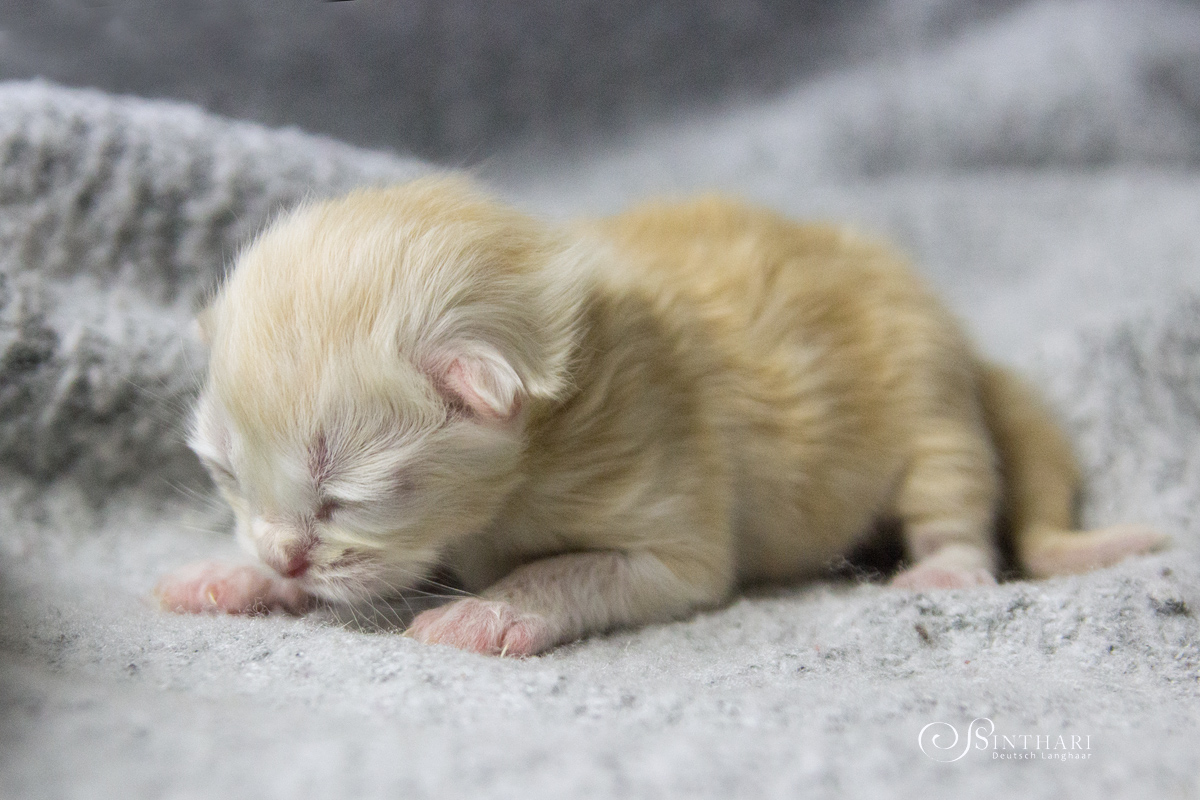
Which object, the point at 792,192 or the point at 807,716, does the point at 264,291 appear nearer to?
the point at 807,716

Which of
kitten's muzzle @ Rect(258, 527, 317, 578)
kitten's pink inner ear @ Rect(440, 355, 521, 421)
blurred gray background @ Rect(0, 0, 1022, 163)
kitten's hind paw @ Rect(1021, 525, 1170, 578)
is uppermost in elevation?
blurred gray background @ Rect(0, 0, 1022, 163)

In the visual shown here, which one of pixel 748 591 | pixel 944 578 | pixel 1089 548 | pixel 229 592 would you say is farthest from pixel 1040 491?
pixel 229 592

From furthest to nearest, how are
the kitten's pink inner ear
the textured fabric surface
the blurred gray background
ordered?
the blurred gray background
the kitten's pink inner ear
the textured fabric surface

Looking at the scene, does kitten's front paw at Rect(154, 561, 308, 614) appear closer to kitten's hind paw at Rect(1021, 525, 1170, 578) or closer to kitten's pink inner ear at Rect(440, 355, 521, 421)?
kitten's pink inner ear at Rect(440, 355, 521, 421)

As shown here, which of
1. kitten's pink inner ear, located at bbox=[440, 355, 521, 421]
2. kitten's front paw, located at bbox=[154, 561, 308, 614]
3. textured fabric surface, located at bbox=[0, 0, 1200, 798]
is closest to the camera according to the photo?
textured fabric surface, located at bbox=[0, 0, 1200, 798]

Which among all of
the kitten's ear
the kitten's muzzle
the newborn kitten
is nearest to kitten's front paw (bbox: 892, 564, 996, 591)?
the newborn kitten

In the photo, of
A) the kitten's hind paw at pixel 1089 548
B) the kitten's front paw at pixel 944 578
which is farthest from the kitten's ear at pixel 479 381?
the kitten's hind paw at pixel 1089 548

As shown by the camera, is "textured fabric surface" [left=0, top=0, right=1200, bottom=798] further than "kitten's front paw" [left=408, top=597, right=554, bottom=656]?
No
